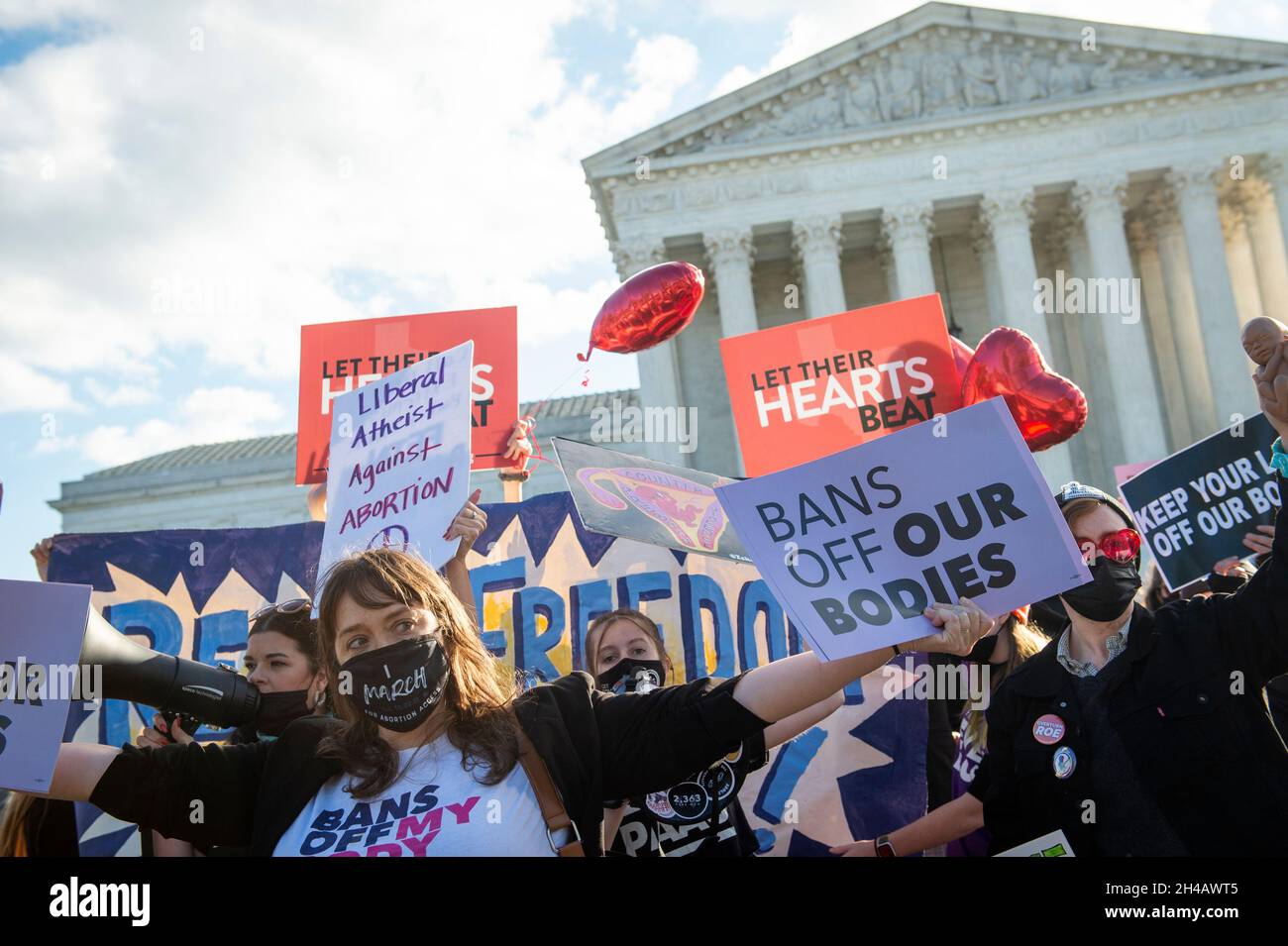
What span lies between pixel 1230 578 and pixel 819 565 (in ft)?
14.9

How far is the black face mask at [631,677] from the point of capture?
491cm

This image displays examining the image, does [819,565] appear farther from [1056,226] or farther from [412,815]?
[1056,226]

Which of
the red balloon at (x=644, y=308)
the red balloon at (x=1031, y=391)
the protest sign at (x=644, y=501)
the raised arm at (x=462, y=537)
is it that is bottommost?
the raised arm at (x=462, y=537)

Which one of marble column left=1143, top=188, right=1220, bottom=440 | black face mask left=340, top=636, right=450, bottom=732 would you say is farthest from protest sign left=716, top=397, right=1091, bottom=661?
marble column left=1143, top=188, right=1220, bottom=440

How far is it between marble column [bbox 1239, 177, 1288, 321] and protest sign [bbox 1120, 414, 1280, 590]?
3111 cm

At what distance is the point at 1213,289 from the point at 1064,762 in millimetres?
32701

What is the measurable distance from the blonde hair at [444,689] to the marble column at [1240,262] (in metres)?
38.7

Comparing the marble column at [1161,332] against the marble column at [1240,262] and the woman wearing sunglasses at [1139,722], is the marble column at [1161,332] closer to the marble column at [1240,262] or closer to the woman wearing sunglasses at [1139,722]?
the marble column at [1240,262]

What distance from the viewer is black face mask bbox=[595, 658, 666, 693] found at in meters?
4.91

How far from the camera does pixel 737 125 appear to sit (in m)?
35.3

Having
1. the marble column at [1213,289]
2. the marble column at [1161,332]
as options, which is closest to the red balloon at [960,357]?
the marble column at [1213,289]

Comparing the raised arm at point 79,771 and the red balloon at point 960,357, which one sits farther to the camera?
the red balloon at point 960,357

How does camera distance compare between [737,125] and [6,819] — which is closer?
[6,819]
